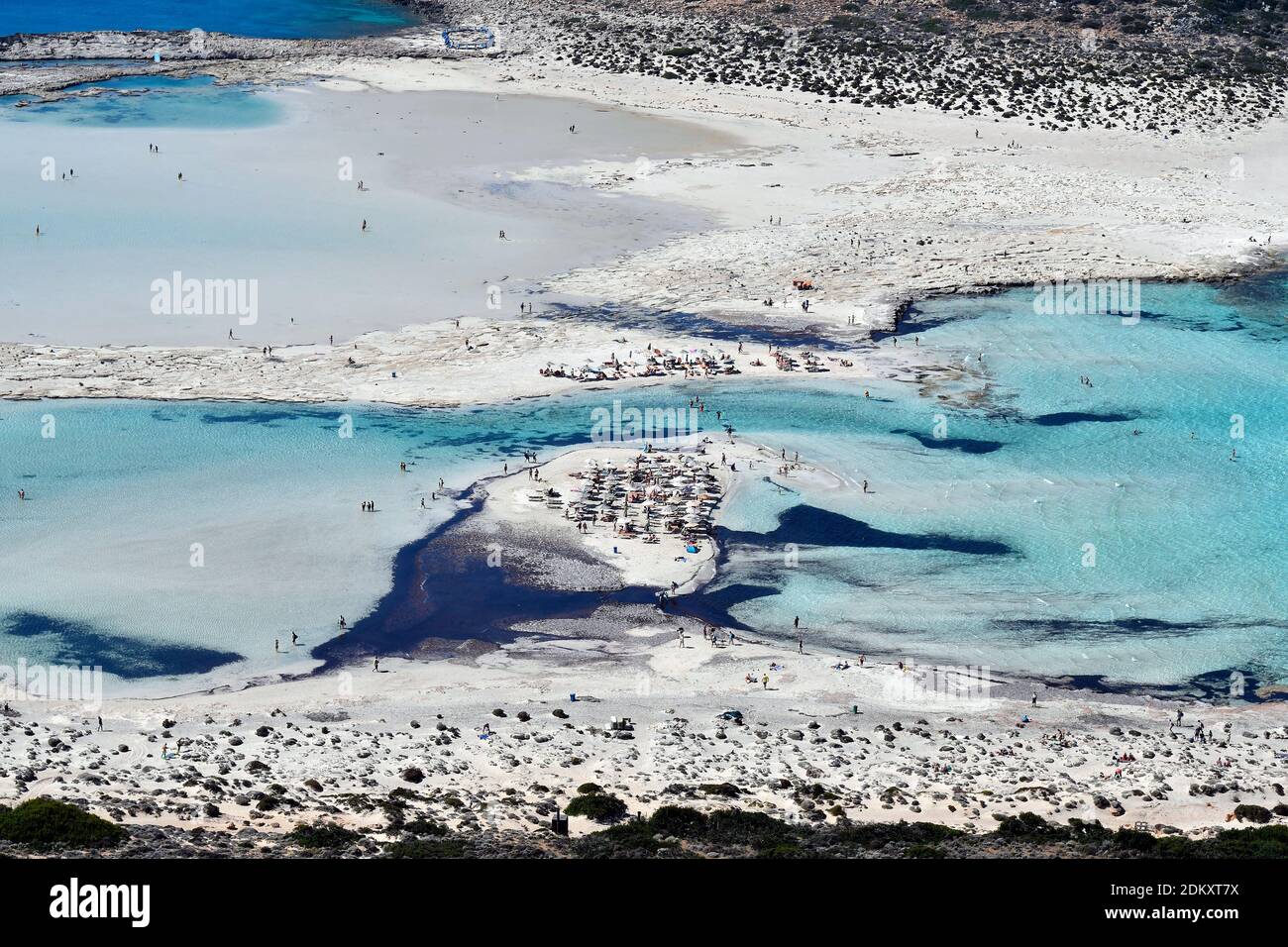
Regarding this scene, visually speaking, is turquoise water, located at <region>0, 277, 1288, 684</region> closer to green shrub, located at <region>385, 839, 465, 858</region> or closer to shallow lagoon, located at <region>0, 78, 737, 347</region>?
shallow lagoon, located at <region>0, 78, 737, 347</region>

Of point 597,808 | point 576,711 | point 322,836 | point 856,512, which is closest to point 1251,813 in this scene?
point 597,808

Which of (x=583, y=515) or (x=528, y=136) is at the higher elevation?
(x=528, y=136)

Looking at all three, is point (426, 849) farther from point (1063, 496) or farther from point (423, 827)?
point (1063, 496)

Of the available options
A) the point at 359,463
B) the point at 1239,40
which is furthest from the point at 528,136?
the point at 1239,40

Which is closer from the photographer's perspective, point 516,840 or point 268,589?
point 516,840

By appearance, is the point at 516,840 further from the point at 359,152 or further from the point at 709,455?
the point at 359,152

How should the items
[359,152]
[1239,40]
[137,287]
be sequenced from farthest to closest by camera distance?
1. [1239,40]
2. [359,152]
3. [137,287]

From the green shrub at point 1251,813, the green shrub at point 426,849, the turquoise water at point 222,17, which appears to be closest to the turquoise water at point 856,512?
the green shrub at point 1251,813
